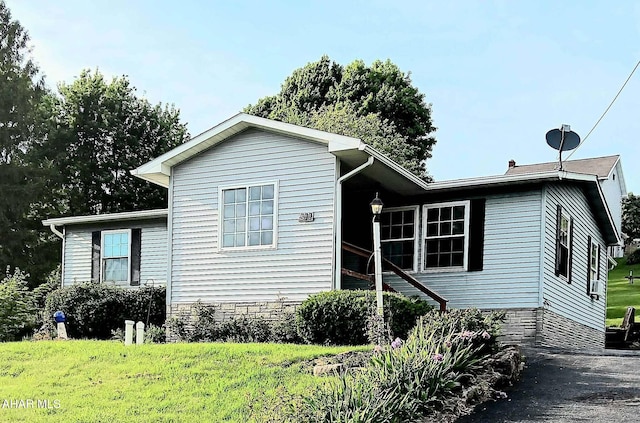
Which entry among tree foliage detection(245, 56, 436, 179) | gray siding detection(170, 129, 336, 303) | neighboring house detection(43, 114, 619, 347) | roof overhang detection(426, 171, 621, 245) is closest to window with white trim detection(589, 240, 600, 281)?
roof overhang detection(426, 171, 621, 245)

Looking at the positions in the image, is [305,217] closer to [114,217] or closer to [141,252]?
[141,252]

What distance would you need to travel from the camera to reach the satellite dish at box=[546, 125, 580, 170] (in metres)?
15.3

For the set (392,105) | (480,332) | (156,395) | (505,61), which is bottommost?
(156,395)

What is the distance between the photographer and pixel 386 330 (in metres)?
11.8

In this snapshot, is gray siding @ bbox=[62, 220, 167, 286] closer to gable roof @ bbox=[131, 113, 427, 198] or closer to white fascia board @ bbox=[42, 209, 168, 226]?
white fascia board @ bbox=[42, 209, 168, 226]

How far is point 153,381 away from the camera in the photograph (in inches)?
392

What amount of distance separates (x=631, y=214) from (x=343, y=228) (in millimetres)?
37771

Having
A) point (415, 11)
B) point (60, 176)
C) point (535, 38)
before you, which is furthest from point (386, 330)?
point (60, 176)

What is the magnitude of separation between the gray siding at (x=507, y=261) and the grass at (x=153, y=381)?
15.1 ft

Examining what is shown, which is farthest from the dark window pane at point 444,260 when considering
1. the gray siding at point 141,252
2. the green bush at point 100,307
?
the gray siding at point 141,252

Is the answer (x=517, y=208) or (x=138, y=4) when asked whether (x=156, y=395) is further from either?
(x=517, y=208)

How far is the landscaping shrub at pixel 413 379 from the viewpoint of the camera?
7.41 m

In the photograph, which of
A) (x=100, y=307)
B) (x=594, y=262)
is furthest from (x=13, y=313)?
(x=594, y=262)

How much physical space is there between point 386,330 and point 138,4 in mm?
6015
